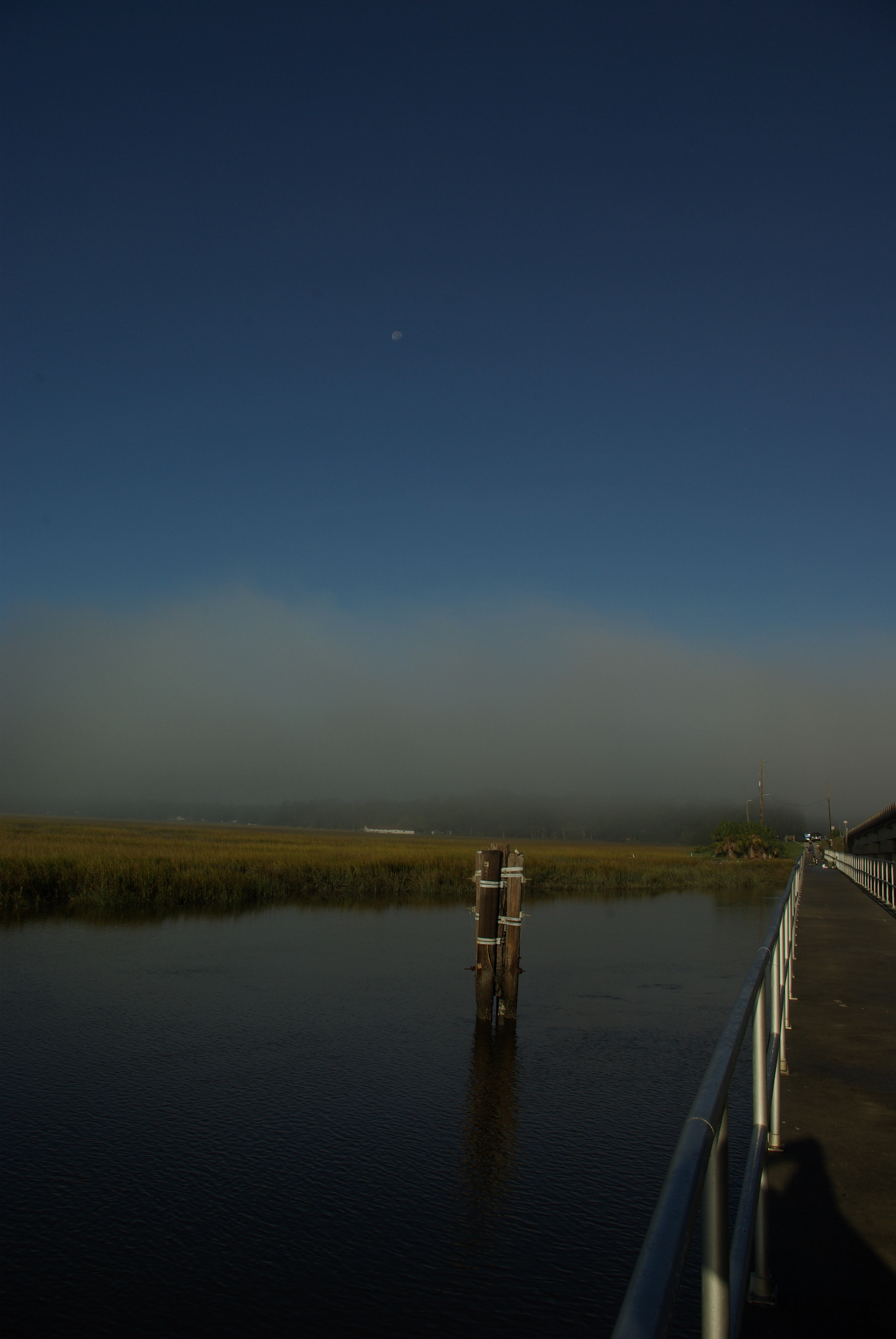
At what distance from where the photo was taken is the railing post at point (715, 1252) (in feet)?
6.48

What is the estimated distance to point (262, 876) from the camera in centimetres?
2386

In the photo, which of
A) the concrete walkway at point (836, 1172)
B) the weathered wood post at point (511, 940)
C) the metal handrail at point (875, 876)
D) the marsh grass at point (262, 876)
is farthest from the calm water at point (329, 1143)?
the metal handrail at point (875, 876)

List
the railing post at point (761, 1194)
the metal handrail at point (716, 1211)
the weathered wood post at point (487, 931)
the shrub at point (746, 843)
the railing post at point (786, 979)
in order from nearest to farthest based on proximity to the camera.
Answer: the metal handrail at point (716, 1211)
the railing post at point (761, 1194)
the railing post at point (786, 979)
the weathered wood post at point (487, 931)
the shrub at point (746, 843)

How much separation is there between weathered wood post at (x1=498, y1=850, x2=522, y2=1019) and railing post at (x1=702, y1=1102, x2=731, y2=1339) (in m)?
8.16

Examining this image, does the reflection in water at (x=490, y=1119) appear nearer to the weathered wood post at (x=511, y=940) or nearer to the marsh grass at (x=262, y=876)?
the weathered wood post at (x=511, y=940)

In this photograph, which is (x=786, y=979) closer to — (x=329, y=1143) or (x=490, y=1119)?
(x=490, y=1119)

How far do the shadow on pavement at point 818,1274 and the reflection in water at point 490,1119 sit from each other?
235 centimetres

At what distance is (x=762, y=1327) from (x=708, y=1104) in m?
1.65

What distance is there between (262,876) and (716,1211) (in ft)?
74.9

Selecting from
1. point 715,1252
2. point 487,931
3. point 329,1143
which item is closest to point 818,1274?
point 715,1252

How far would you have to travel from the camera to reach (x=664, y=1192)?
1544mm

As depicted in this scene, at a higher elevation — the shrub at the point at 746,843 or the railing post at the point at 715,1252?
the railing post at the point at 715,1252

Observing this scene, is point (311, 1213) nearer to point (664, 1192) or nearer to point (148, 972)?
point (664, 1192)

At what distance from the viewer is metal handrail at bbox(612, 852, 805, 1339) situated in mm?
1338
